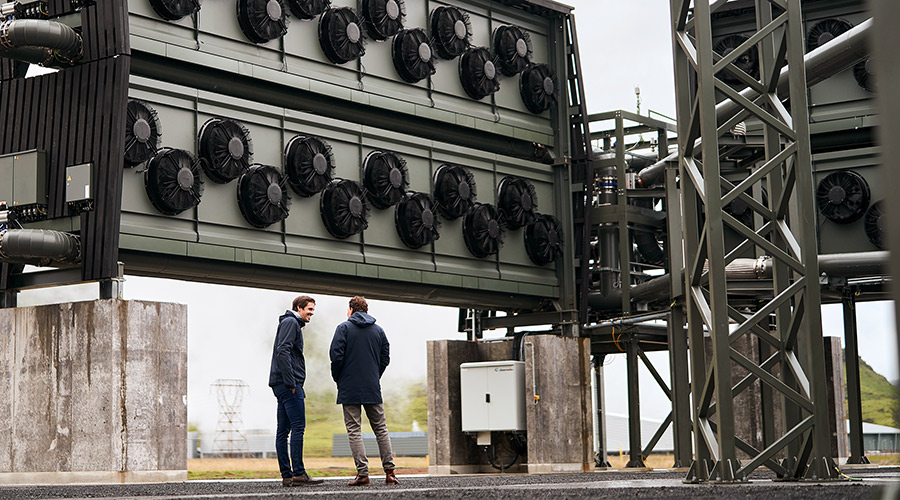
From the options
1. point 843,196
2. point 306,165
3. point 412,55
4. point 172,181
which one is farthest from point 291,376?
point 843,196

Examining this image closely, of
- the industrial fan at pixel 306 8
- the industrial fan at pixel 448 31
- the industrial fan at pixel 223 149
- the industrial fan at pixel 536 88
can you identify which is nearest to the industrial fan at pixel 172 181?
the industrial fan at pixel 223 149

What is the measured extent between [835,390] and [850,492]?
20646mm

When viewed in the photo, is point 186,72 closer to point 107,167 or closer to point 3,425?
point 107,167

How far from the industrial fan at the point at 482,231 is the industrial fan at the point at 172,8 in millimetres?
7429

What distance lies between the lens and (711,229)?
34.0 feet

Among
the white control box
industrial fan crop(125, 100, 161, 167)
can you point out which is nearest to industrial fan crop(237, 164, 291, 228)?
industrial fan crop(125, 100, 161, 167)

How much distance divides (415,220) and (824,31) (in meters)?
9.38

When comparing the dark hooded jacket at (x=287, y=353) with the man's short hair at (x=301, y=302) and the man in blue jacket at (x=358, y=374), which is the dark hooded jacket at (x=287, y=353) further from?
the man in blue jacket at (x=358, y=374)

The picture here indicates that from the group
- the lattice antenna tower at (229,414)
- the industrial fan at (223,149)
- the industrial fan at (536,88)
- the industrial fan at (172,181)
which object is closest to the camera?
the industrial fan at (172,181)

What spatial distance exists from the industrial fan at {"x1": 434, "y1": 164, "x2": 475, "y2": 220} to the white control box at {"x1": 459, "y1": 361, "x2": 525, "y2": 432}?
343 centimetres

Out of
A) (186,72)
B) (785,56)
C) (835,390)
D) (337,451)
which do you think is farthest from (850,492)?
(337,451)

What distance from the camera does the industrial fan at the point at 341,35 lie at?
69.1ft

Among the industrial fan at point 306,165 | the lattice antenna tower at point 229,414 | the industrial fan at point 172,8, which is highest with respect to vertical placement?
the industrial fan at point 172,8

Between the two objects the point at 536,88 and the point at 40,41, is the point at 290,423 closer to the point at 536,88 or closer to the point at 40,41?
the point at 40,41
